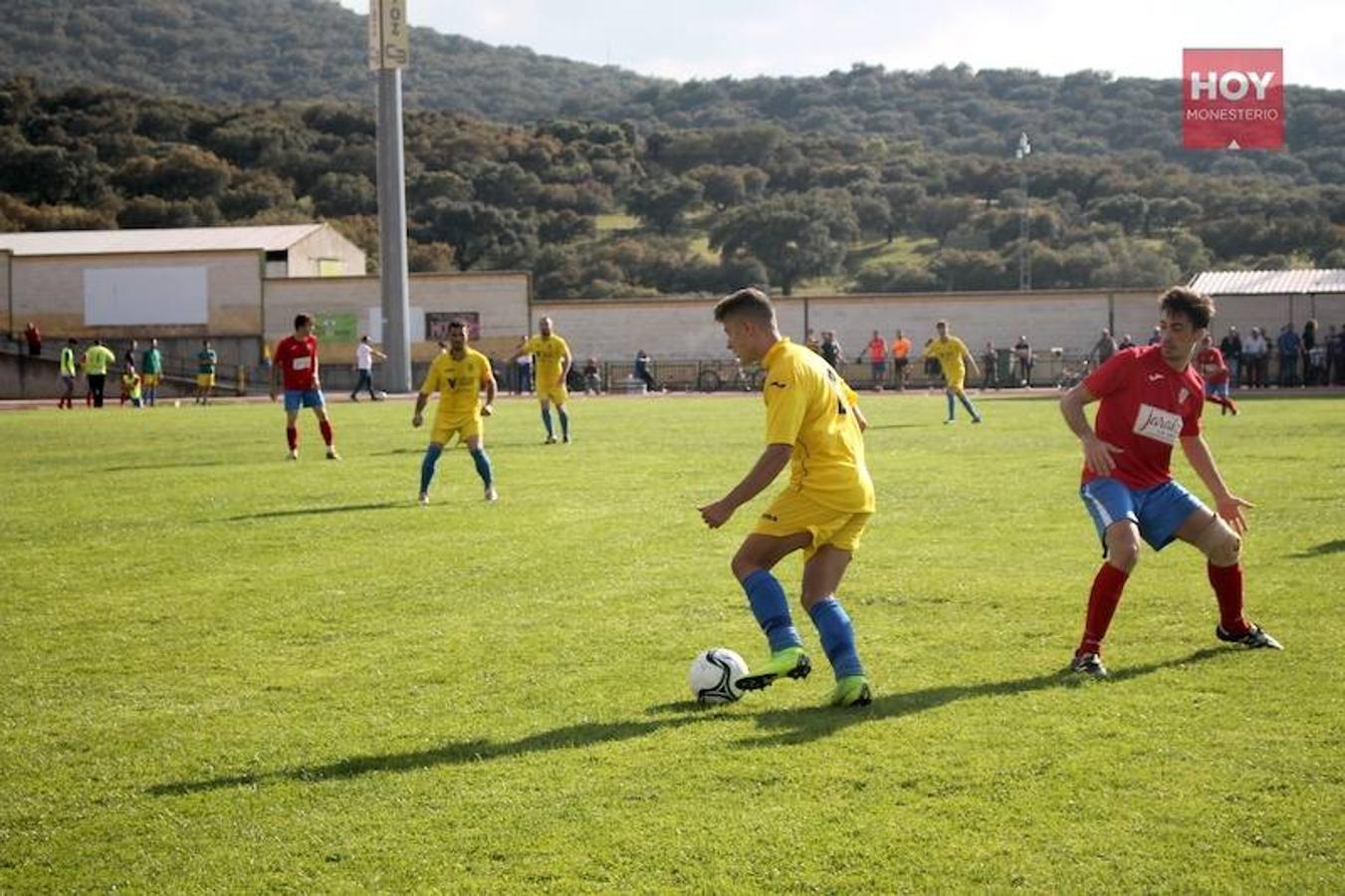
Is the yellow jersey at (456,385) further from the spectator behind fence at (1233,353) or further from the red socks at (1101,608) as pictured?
the spectator behind fence at (1233,353)

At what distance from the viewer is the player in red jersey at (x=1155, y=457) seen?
8.05 meters

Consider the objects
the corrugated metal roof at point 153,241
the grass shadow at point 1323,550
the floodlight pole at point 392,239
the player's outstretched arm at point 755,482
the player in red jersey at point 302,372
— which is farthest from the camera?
the corrugated metal roof at point 153,241

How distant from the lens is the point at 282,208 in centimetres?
10150

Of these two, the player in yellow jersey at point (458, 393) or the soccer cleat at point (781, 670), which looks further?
the player in yellow jersey at point (458, 393)

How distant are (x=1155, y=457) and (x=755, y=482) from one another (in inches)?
97.2

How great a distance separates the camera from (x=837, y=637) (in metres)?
7.24

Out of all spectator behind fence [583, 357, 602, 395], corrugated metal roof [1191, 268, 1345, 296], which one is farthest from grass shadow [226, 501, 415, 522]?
corrugated metal roof [1191, 268, 1345, 296]

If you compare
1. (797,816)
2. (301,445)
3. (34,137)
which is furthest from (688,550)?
(34,137)

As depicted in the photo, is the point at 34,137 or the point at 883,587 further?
the point at 34,137

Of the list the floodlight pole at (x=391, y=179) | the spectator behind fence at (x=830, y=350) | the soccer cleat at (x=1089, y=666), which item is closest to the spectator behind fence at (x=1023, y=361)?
the spectator behind fence at (x=830, y=350)

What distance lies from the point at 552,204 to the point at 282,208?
16.9 metres

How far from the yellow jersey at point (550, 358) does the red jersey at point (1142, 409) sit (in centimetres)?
1783

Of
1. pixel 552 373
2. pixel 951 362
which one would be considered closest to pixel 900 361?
pixel 951 362

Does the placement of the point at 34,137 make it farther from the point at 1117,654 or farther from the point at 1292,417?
the point at 1117,654
